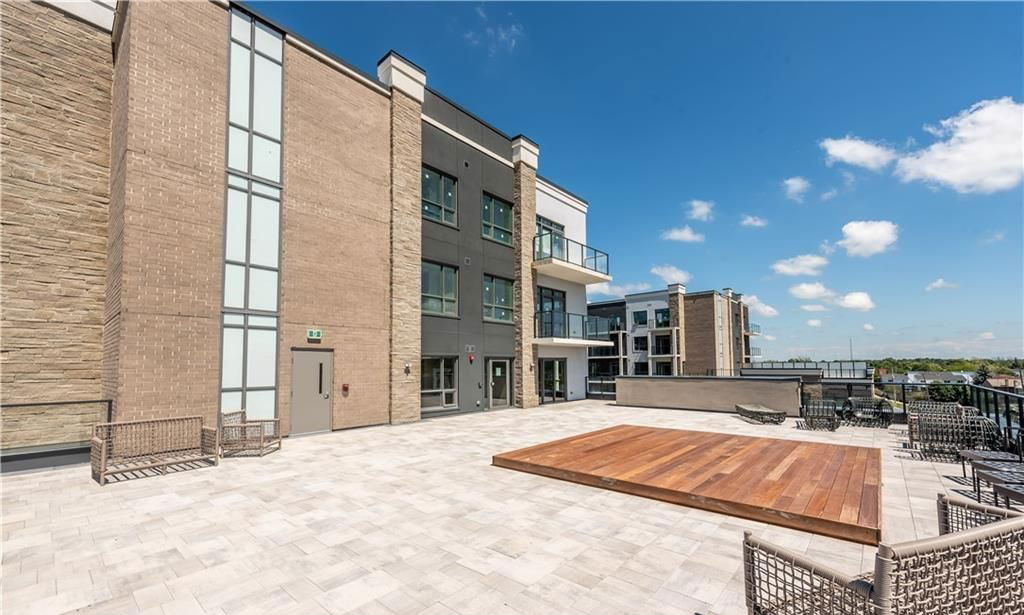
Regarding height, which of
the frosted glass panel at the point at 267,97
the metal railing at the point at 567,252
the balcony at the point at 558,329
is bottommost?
the balcony at the point at 558,329

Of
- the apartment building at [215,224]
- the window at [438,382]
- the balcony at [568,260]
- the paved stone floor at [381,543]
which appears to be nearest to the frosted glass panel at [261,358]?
the apartment building at [215,224]

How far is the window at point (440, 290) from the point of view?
15141 mm

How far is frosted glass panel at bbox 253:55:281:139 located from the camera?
11.1 m

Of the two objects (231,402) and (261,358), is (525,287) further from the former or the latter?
(231,402)

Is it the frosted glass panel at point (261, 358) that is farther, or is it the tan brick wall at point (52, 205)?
the frosted glass panel at point (261, 358)

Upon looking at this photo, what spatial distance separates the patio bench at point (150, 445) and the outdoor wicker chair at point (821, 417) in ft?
44.6

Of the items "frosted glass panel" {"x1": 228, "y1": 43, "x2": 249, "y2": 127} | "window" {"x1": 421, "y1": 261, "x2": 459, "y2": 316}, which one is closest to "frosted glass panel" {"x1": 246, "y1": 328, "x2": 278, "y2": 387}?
"window" {"x1": 421, "y1": 261, "x2": 459, "y2": 316}

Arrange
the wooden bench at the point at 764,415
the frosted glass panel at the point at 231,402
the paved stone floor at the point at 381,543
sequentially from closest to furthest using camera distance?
the paved stone floor at the point at 381,543 → the frosted glass panel at the point at 231,402 → the wooden bench at the point at 764,415

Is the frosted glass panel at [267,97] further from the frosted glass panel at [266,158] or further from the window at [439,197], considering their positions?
the window at [439,197]

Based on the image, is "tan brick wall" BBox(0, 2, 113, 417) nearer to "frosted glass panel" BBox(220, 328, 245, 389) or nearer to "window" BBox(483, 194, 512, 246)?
"frosted glass panel" BBox(220, 328, 245, 389)

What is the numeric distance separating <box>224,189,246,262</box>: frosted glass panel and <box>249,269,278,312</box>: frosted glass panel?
499 millimetres

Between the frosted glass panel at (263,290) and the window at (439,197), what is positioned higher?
the window at (439,197)

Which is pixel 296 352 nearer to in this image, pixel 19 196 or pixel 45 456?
pixel 45 456

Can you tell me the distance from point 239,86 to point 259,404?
7739 millimetres
